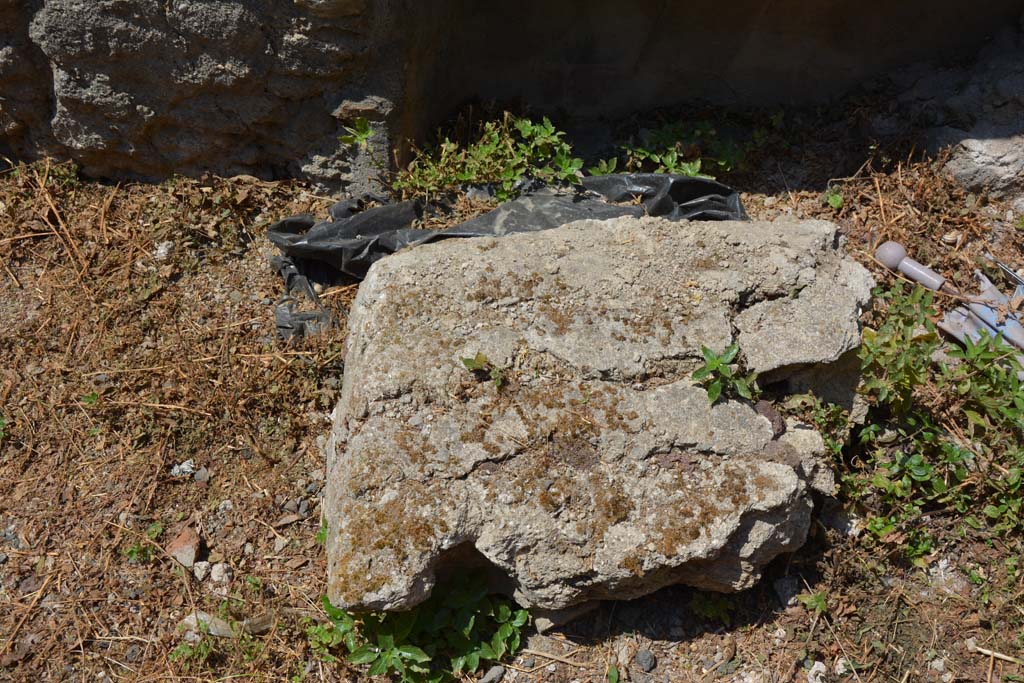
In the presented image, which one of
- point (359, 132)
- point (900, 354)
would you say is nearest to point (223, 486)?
point (359, 132)

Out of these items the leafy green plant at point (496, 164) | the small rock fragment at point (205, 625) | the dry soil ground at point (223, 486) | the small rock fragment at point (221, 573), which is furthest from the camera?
the leafy green plant at point (496, 164)

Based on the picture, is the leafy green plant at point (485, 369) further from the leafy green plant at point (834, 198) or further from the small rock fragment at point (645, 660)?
the leafy green plant at point (834, 198)

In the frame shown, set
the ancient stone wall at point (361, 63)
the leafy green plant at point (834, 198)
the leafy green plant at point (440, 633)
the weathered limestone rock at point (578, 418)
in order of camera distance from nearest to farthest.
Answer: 1. the weathered limestone rock at point (578, 418)
2. the leafy green plant at point (440, 633)
3. the ancient stone wall at point (361, 63)
4. the leafy green plant at point (834, 198)

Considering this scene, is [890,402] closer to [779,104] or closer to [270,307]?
[779,104]

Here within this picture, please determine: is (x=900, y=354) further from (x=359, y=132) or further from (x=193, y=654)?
(x=193, y=654)

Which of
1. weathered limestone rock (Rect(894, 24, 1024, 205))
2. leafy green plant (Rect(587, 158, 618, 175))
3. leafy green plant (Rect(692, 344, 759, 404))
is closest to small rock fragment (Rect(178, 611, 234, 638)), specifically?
leafy green plant (Rect(692, 344, 759, 404))

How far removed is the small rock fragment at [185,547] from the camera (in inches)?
113

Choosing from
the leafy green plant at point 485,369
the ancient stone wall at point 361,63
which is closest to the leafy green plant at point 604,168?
the ancient stone wall at point 361,63

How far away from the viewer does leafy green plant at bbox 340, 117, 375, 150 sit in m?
3.48

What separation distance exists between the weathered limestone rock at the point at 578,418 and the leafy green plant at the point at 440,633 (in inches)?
4.2

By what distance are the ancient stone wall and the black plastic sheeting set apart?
12.1 inches

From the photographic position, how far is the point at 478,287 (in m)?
2.73


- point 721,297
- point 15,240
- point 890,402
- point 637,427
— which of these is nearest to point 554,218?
point 721,297

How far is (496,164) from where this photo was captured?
3.63 m
